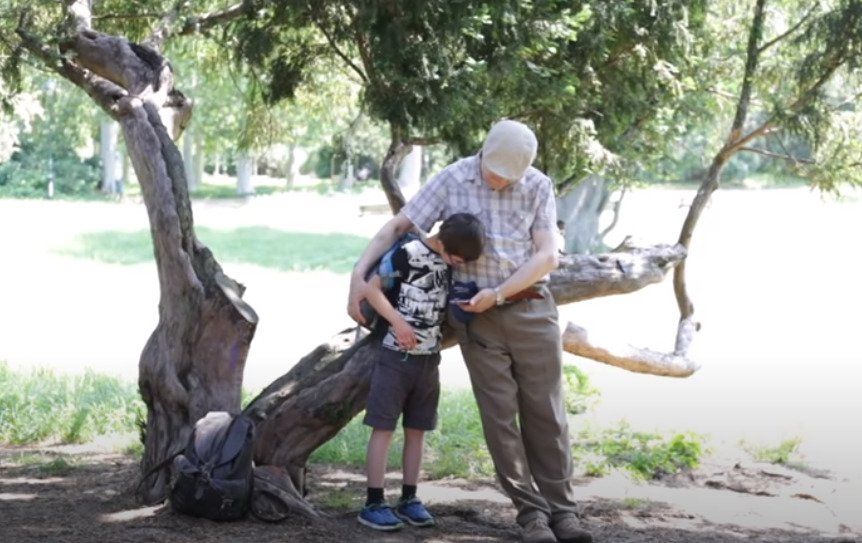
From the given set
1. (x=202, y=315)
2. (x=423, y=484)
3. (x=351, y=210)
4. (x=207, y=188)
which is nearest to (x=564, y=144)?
(x=423, y=484)

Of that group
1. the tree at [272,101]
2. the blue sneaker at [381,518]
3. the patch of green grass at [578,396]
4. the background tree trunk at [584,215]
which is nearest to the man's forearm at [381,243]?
the tree at [272,101]

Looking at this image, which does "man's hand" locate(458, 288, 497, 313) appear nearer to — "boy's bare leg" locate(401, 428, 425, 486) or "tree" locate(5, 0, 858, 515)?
"boy's bare leg" locate(401, 428, 425, 486)

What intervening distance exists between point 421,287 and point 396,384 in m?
0.44

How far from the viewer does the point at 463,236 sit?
16.6ft

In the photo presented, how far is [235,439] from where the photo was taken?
17.6 ft

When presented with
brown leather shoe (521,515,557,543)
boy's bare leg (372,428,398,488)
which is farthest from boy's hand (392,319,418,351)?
brown leather shoe (521,515,557,543)

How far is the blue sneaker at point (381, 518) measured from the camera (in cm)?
550

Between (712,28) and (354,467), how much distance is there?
4696mm

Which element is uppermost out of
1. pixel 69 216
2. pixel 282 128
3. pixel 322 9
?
pixel 322 9

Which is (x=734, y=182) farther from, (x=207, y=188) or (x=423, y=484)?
(x=423, y=484)

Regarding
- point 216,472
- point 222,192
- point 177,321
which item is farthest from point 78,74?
point 222,192

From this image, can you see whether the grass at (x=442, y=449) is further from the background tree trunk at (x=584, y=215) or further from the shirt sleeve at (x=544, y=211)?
the background tree trunk at (x=584, y=215)

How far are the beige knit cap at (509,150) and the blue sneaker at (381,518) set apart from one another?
156 centimetres

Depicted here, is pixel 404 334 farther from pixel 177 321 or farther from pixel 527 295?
pixel 177 321
